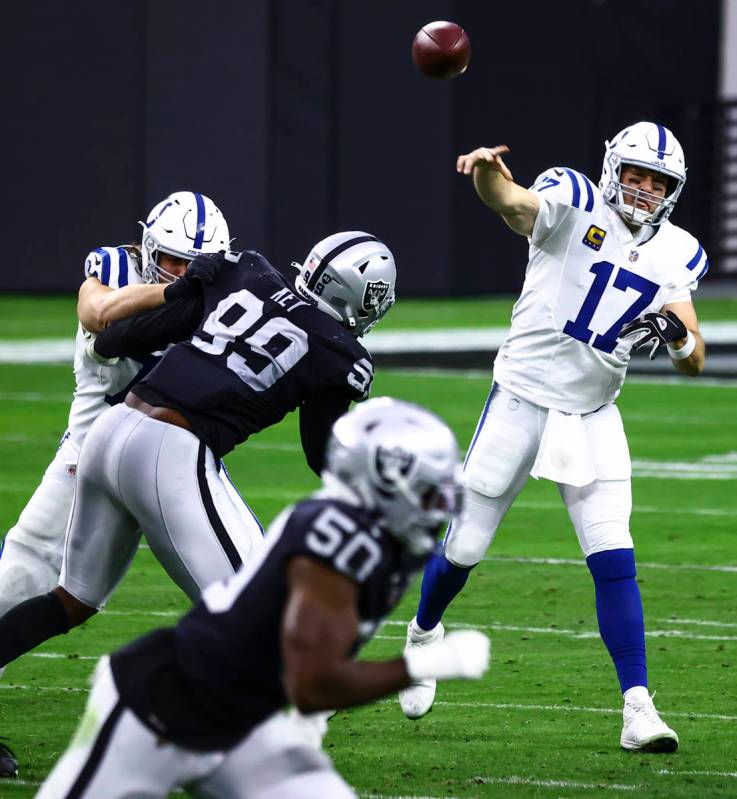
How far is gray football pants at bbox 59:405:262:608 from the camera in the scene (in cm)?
439

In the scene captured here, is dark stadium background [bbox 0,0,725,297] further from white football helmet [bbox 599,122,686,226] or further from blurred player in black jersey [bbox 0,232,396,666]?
blurred player in black jersey [bbox 0,232,396,666]

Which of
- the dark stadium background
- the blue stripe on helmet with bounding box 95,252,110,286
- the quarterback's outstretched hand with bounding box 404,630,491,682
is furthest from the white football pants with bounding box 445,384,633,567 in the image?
the dark stadium background

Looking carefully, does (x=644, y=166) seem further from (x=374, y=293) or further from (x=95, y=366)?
(x=95, y=366)

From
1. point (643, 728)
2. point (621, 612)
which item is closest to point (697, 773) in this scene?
point (643, 728)

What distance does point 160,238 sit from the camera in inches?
202

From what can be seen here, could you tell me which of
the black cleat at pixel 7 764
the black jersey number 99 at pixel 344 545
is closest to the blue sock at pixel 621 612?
the black cleat at pixel 7 764

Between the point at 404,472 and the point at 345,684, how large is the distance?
40 centimetres

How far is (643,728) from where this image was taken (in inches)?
193

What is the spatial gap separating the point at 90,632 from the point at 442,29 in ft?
9.03

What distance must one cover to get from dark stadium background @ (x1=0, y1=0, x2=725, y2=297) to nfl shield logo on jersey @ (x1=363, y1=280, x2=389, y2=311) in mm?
17667

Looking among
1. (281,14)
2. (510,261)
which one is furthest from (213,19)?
(510,261)

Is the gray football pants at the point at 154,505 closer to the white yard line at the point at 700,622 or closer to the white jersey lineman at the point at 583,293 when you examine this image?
the white jersey lineman at the point at 583,293

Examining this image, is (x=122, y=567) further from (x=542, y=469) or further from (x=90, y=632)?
(x=90, y=632)

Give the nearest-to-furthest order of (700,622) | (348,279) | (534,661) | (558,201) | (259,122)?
(348,279) < (558,201) < (534,661) < (700,622) < (259,122)
